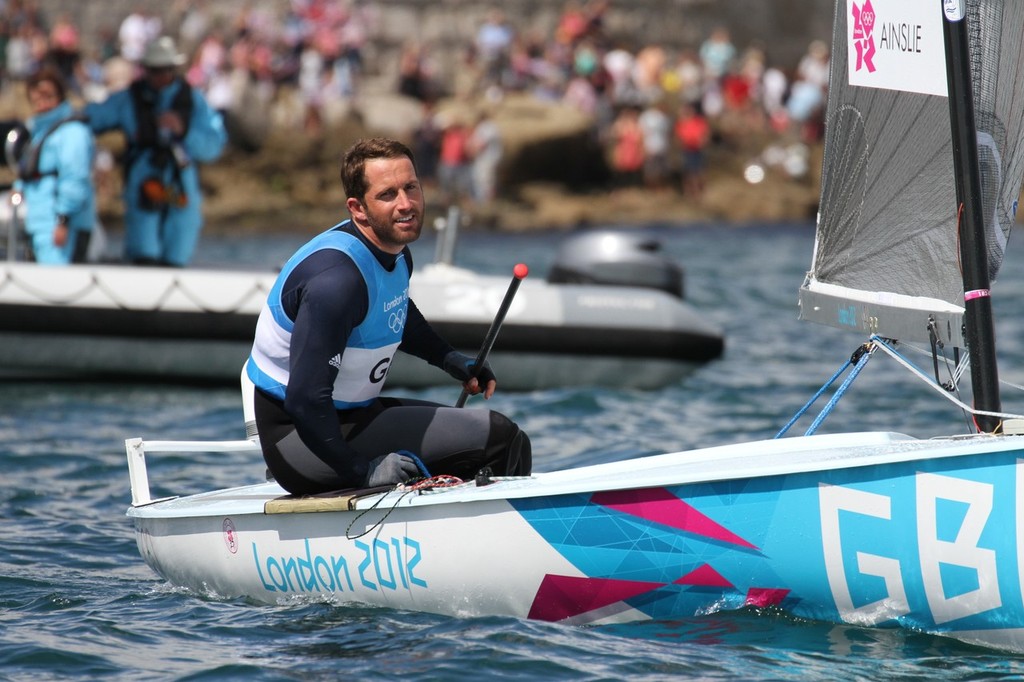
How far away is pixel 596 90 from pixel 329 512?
60.8ft

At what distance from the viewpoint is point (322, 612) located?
419cm

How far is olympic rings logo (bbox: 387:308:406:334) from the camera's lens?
4.09 m

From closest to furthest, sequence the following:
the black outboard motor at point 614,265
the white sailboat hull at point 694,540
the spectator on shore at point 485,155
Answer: the white sailboat hull at point 694,540 < the black outboard motor at point 614,265 < the spectator on shore at point 485,155

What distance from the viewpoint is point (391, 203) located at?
3941 mm

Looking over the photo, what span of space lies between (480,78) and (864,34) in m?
18.4

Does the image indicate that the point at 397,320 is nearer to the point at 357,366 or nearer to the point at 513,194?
the point at 357,366

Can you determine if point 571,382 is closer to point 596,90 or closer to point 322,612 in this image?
point 322,612

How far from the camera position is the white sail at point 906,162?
13.4 ft

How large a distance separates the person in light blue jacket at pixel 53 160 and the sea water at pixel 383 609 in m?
1.11

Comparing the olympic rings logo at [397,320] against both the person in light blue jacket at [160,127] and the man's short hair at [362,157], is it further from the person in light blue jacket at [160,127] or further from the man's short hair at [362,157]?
the person in light blue jacket at [160,127]

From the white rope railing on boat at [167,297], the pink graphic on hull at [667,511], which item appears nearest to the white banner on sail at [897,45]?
the pink graphic on hull at [667,511]

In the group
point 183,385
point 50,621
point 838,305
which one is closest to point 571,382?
point 183,385

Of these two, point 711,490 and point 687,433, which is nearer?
point 711,490

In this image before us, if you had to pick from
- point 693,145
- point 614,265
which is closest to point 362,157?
point 614,265
